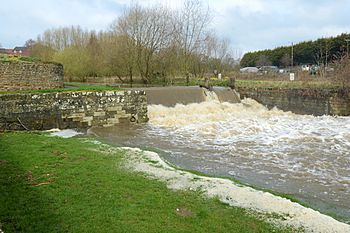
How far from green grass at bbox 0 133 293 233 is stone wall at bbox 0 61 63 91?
12.5m

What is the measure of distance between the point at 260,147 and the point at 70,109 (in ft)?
24.8

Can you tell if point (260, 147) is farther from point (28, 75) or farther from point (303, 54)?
point (303, 54)

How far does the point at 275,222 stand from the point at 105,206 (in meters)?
2.35

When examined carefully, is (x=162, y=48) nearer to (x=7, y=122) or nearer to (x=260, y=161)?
(x=7, y=122)

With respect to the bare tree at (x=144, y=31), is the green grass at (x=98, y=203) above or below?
below

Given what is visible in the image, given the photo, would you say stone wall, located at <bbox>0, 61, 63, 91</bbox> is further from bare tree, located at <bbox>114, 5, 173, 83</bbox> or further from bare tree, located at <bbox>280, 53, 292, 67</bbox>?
bare tree, located at <bbox>280, 53, 292, 67</bbox>

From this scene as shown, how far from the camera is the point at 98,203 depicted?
4.93 m

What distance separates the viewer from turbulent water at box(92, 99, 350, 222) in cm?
687

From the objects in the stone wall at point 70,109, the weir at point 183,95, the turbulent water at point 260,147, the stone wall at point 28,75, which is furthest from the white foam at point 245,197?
the stone wall at point 28,75

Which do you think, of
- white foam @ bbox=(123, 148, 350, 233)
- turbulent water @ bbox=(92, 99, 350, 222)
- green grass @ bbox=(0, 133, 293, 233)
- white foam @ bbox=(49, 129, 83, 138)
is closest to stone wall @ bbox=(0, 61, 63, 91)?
white foam @ bbox=(49, 129, 83, 138)

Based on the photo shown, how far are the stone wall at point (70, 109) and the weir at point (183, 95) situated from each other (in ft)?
7.34

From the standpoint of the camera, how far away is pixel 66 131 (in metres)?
A: 12.9

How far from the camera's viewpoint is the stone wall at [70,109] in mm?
12349

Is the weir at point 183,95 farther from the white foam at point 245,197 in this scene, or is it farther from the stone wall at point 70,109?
the white foam at point 245,197
